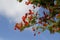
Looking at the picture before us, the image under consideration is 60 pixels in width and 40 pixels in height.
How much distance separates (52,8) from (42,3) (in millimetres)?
734

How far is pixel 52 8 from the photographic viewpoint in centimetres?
1480

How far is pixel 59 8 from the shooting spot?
48.0 feet

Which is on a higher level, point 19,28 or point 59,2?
point 59,2

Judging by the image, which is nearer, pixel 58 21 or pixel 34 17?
pixel 58 21

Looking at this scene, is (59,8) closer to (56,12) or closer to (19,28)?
(56,12)

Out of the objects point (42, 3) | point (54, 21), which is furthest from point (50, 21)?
point (42, 3)

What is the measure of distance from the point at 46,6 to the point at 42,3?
0.31 metres

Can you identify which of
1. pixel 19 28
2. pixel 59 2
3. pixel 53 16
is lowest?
pixel 19 28

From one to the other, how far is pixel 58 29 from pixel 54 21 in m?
0.75

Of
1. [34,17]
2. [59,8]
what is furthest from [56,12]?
→ [34,17]

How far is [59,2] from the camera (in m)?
14.5

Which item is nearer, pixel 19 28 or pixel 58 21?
pixel 58 21

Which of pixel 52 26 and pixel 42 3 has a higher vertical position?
pixel 42 3

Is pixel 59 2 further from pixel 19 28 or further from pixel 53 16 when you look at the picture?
pixel 19 28
